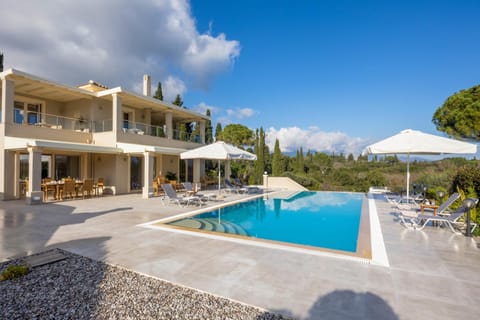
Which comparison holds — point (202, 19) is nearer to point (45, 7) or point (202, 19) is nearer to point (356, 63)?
point (45, 7)

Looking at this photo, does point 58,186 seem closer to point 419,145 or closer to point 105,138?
point 105,138

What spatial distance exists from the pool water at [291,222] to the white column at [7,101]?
12768 mm

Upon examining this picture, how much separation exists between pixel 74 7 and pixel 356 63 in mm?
20240

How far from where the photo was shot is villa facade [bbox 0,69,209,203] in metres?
14.2

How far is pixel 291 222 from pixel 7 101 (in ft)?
55.4

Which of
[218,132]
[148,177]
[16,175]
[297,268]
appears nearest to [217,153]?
[148,177]

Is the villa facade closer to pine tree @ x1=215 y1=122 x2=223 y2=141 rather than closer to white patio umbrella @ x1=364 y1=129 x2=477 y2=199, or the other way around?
white patio umbrella @ x1=364 y1=129 x2=477 y2=199

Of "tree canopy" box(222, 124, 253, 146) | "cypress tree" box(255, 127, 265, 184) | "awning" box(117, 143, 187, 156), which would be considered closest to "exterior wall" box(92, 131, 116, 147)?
"awning" box(117, 143, 187, 156)

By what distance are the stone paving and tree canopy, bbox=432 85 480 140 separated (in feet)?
37.5

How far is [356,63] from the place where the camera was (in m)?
20.7

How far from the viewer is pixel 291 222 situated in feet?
34.4

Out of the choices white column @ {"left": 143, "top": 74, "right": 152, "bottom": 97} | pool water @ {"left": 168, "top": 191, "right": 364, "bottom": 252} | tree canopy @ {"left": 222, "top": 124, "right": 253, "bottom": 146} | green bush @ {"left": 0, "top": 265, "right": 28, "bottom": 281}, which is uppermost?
white column @ {"left": 143, "top": 74, "right": 152, "bottom": 97}

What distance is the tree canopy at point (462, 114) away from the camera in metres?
15.3

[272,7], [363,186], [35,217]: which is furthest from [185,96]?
[35,217]
